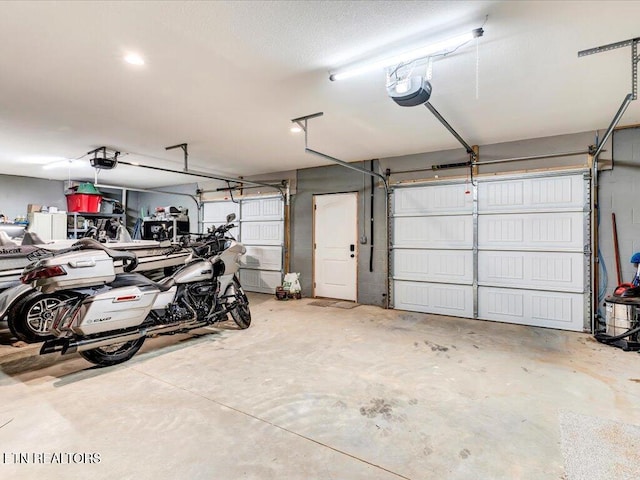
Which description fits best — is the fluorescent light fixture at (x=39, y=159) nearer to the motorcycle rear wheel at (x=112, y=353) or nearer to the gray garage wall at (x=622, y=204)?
the motorcycle rear wheel at (x=112, y=353)

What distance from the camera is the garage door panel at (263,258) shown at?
22.9 ft

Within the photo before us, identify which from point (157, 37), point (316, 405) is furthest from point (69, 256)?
point (316, 405)

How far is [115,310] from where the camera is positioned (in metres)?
2.81

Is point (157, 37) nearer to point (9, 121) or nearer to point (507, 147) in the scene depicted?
point (9, 121)

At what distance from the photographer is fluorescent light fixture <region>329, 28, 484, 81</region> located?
216 centimetres

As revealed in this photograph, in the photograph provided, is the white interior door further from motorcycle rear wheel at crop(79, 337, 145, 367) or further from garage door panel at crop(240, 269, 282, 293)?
motorcycle rear wheel at crop(79, 337, 145, 367)

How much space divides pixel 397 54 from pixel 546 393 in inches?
107

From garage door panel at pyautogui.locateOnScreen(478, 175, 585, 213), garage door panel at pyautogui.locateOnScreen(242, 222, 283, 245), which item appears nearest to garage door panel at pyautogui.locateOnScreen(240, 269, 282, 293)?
garage door panel at pyautogui.locateOnScreen(242, 222, 283, 245)

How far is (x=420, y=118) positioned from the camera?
384cm

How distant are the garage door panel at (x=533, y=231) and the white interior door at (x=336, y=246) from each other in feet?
6.98

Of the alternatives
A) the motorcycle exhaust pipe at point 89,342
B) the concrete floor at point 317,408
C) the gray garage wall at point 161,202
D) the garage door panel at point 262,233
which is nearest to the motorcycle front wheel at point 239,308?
the concrete floor at point 317,408

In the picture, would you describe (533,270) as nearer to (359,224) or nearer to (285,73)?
(359,224)

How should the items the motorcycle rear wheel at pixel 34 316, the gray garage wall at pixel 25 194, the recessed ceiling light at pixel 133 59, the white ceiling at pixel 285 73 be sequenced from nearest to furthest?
the white ceiling at pixel 285 73
the recessed ceiling light at pixel 133 59
the motorcycle rear wheel at pixel 34 316
the gray garage wall at pixel 25 194

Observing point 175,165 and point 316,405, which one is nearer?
point 316,405
